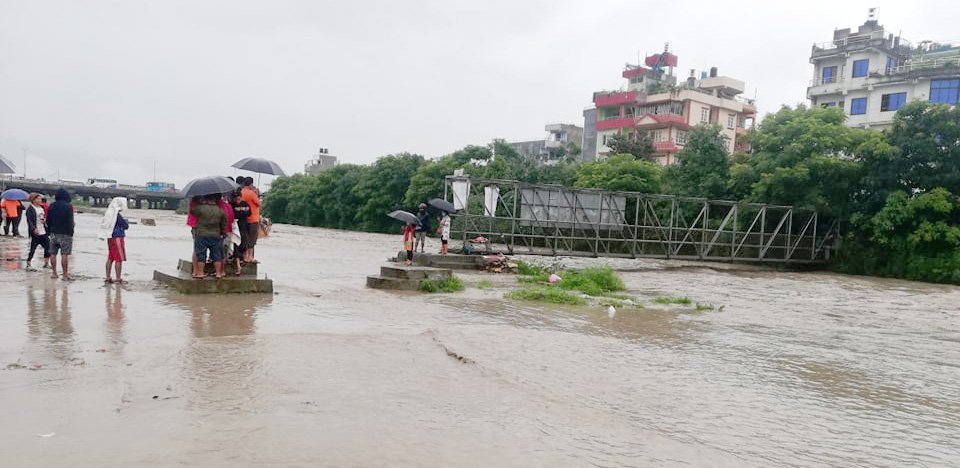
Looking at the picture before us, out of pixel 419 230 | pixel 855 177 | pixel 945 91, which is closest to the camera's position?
pixel 419 230

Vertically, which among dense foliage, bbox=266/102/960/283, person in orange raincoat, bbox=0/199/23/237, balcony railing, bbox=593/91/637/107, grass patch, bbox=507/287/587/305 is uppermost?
balcony railing, bbox=593/91/637/107

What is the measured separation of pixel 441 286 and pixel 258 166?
4419mm

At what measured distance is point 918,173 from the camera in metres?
27.8

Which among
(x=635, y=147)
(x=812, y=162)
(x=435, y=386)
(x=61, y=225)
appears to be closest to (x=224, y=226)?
Result: (x=61, y=225)

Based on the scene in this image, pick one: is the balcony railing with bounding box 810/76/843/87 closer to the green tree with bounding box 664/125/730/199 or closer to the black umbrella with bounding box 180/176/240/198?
the green tree with bounding box 664/125/730/199

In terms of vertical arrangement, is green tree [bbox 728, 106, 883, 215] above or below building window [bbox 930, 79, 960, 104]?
below

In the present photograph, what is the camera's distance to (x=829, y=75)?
4941 centimetres

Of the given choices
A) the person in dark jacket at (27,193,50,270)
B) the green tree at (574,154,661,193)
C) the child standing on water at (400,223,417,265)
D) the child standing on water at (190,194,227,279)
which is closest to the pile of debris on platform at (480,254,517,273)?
the child standing on water at (400,223,417,265)

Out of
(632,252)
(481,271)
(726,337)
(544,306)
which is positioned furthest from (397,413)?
(632,252)

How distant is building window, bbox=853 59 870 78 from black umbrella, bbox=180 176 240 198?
163 feet

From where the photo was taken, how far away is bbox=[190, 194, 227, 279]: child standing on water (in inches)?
387

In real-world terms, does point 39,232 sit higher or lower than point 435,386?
higher

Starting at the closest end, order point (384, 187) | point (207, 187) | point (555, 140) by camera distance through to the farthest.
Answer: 1. point (207, 187)
2. point (384, 187)
3. point (555, 140)

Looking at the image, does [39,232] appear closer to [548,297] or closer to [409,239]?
[409,239]
